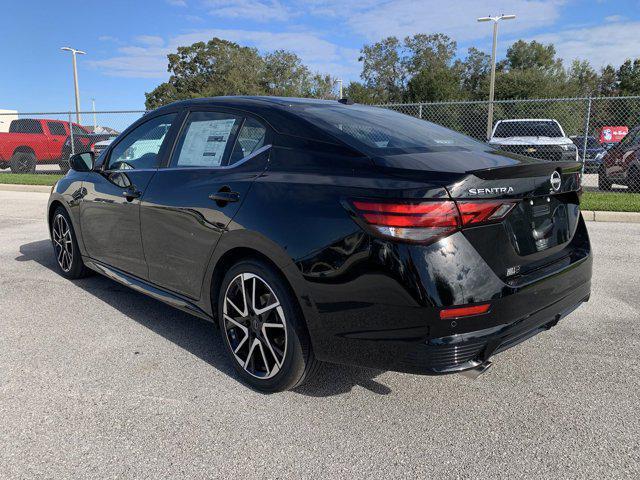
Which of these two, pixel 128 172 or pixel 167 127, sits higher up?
pixel 167 127

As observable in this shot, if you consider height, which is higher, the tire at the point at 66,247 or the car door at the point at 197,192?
the car door at the point at 197,192

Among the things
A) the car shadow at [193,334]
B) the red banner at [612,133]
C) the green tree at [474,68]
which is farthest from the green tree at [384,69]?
the car shadow at [193,334]

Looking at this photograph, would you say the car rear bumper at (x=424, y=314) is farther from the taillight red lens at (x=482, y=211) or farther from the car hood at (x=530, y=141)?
the car hood at (x=530, y=141)

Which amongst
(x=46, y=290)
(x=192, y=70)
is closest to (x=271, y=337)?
(x=46, y=290)

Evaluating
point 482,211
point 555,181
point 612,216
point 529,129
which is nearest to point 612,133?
point 529,129

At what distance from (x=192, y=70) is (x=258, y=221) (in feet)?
178

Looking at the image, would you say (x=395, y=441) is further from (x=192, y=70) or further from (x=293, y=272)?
(x=192, y=70)

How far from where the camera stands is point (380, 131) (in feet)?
10.1

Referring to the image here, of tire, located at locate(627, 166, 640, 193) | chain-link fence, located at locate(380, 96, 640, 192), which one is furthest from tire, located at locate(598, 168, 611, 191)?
tire, located at locate(627, 166, 640, 193)

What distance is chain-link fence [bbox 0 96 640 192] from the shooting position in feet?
39.6

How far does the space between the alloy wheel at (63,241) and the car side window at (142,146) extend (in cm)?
110

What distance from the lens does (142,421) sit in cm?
264

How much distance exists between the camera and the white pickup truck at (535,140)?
39.7 ft

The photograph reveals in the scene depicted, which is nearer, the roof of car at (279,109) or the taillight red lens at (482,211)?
the taillight red lens at (482,211)
